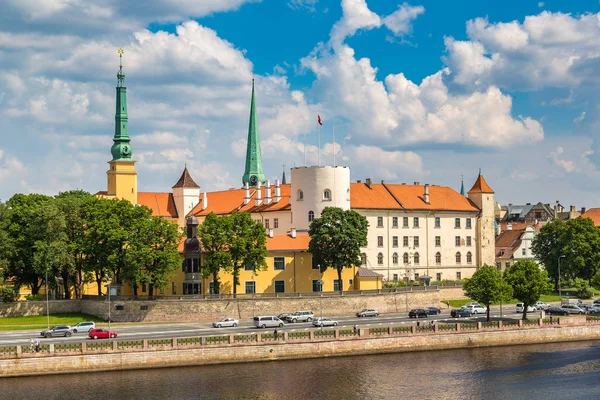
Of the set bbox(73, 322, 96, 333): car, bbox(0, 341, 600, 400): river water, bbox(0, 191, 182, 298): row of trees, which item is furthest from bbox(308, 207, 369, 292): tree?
bbox(73, 322, 96, 333): car

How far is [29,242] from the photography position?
9950cm

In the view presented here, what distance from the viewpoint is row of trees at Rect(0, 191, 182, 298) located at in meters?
96.4

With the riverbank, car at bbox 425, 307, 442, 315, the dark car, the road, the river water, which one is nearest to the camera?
the river water

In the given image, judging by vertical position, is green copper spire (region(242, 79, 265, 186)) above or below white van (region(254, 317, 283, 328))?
above

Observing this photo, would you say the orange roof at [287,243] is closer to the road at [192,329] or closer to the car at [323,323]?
the road at [192,329]

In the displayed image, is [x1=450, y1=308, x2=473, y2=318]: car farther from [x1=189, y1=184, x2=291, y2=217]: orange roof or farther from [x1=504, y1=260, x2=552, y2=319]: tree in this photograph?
[x1=189, y1=184, x2=291, y2=217]: orange roof

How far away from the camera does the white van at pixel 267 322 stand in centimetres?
8738

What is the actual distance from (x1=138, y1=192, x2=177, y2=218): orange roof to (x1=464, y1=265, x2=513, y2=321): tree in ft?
212

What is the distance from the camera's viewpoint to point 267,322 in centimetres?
8744

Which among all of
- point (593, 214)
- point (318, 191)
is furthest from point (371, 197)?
point (593, 214)

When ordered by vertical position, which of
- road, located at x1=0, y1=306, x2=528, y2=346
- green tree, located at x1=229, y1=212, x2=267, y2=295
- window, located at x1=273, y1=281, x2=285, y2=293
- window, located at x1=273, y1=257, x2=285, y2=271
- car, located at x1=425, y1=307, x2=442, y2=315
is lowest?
road, located at x1=0, y1=306, x2=528, y2=346

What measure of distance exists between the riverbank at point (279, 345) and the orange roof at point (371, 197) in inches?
1510

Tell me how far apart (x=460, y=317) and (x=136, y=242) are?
35.9 meters

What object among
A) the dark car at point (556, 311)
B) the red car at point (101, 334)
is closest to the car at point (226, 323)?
the red car at point (101, 334)
